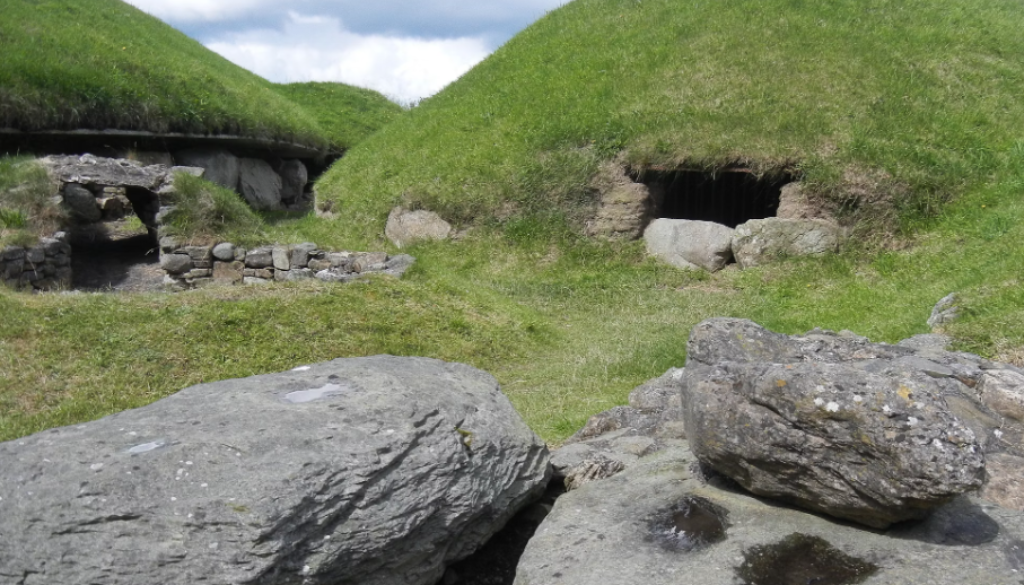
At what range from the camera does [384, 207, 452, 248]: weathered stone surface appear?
16156 mm

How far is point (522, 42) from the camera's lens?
74.2ft

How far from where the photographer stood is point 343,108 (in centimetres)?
3134

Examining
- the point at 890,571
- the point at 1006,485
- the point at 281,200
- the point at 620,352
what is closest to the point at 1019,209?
the point at 620,352

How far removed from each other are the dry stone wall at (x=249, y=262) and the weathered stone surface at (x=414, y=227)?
2.89m

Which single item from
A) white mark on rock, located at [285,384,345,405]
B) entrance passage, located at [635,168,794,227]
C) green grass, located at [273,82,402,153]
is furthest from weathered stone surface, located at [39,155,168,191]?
green grass, located at [273,82,402,153]

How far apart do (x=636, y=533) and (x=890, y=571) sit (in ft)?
3.10

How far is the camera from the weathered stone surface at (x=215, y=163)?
65.5 ft

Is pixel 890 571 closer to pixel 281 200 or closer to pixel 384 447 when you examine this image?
pixel 384 447

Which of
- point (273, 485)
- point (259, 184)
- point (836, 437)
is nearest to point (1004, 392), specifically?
point (836, 437)

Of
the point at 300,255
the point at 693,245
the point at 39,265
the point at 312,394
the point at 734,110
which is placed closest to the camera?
the point at 312,394

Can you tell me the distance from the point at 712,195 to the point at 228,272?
9.25 m

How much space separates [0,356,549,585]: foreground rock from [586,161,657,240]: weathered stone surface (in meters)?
11.2

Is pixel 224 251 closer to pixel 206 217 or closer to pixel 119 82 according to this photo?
pixel 206 217

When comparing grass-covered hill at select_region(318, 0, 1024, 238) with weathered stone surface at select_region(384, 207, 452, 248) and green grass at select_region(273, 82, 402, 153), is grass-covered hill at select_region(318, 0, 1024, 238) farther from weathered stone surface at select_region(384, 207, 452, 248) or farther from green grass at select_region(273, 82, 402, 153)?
green grass at select_region(273, 82, 402, 153)
